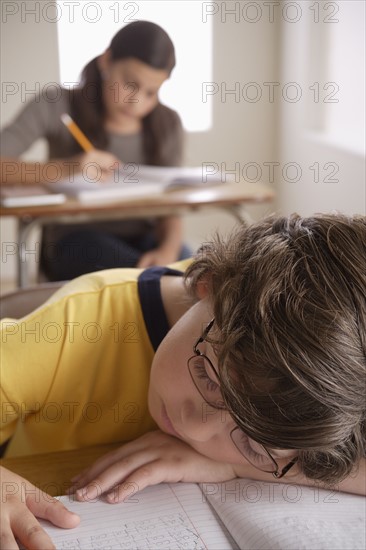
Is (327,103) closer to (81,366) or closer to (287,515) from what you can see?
(81,366)

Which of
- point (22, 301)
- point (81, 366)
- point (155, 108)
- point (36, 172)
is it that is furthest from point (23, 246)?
point (81, 366)

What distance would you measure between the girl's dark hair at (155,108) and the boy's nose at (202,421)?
2.86 ft

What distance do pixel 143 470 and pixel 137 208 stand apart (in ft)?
3.89

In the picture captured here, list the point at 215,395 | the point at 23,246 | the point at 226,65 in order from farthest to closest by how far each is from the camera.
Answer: the point at 23,246 → the point at 226,65 → the point at 215,395

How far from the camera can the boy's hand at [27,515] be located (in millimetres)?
653

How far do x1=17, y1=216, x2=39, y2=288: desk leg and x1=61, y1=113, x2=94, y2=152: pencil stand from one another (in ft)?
0.89

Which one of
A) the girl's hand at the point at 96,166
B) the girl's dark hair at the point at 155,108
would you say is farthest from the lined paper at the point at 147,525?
the girl's hand at the point at 96,166

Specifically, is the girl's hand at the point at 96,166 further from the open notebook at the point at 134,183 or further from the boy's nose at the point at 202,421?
the boy's nose at the point at 202,421

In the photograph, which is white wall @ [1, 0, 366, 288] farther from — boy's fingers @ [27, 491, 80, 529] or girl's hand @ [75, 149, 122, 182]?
boy's fingers @ [27, 491, 80, 529]

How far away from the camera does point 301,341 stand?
2.05 feet

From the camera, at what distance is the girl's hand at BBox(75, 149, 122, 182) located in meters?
1.97

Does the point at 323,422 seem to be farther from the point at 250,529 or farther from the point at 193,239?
the point at 193,239

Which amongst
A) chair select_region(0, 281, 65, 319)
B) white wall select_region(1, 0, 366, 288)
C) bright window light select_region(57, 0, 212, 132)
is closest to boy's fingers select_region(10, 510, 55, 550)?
chair select_region(0, 281, 65, 319)

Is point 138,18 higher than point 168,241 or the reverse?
higher
